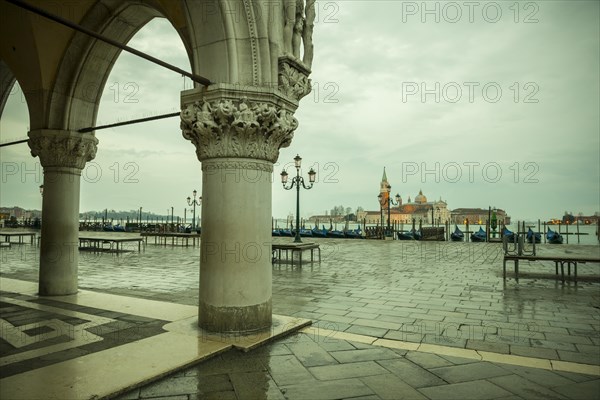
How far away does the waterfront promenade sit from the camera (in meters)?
2.77

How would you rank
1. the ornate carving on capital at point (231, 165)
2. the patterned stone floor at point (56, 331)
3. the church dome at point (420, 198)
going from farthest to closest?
Answer: the church dome at point (420, 198) < the ornate carving on capital at point (231, 165) < the patterned stone floor at point (56, 331)

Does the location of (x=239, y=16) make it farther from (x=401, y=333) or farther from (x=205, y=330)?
(x=401, y=333)

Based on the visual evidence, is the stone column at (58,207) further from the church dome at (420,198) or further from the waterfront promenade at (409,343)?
the church dome at (420,198)

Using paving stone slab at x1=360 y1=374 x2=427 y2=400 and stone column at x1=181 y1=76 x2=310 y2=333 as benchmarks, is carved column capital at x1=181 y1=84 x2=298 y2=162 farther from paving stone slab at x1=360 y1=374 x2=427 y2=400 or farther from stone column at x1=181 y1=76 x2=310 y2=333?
paving stone slab at x1=360 y1=374 x2=427 y2=400

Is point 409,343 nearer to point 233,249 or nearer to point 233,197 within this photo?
point 233,249

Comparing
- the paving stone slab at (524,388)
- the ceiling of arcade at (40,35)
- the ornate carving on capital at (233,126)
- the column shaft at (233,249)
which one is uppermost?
the ceiling of arcade at (40,35)

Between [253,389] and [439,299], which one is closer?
[253,389]

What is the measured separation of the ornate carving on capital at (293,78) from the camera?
4.27 meters

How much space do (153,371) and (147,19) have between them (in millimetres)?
5237

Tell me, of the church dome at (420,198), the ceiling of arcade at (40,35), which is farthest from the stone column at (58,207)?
the church dome at (420,198)

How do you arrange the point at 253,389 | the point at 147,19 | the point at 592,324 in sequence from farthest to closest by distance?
the point at 147,19, the point at 592,324, the point at 253,389

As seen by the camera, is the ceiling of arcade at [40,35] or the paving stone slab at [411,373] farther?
the ceiling of arcade at [40,35]

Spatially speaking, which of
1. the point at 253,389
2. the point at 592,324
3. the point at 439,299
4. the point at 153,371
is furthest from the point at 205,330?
the point at 592,324

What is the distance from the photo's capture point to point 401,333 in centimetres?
420
